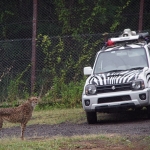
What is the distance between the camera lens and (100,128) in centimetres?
1445

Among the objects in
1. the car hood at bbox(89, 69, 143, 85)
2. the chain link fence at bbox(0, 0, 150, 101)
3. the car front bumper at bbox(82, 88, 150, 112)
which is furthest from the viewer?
the chain link fence at bbox(0, 0, 150, 101)

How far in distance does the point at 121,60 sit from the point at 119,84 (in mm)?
1335

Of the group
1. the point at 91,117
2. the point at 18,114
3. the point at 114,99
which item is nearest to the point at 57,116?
the point at 91,117

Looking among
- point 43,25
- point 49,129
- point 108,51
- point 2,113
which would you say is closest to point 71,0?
point 43,25

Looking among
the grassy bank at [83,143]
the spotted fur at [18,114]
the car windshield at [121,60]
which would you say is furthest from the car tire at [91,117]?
the grassy bank at [83,143]

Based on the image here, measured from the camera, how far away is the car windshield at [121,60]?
1591 cm

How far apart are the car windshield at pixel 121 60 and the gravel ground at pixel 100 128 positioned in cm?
123

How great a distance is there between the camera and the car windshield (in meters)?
15.9

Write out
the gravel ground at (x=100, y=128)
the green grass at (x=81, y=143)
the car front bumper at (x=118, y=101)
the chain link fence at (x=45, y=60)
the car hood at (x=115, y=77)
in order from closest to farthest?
the green grass at (x=81, y=143), the gravel ground at (x=100, y=128), the car front bumper at (x=118, y=101), the car hood at (x=115, y=77), the chain link fence at (x=45, y=60)

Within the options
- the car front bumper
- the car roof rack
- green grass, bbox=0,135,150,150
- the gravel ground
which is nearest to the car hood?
the car front bumper

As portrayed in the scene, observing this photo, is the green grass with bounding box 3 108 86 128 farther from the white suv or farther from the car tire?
the white suv

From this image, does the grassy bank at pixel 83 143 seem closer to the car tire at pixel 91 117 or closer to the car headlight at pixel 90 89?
the car headlight at pixel 90 89

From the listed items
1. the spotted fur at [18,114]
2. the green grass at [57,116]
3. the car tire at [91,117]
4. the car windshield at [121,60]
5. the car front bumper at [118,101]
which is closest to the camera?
the spotted fur at [18,114]

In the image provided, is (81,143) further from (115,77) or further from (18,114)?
(115,77)
